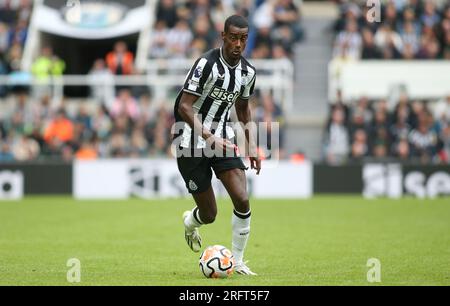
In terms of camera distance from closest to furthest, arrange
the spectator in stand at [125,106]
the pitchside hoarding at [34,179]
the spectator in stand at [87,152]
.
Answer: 1. the pitchside hoarding at [34,179]
2. the spectator in stand at [87,152]
3. the spectator in stand at [125,106]

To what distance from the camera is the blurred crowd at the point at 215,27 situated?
24625 mm

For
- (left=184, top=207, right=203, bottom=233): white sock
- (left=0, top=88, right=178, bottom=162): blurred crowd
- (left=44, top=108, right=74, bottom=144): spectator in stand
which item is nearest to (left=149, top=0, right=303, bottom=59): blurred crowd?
(left=0, top=88, right=178, bottom=162): blurred crowd

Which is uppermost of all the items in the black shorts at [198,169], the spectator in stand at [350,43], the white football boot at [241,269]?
the spectator in stand at [350,43]

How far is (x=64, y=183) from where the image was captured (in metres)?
22.0

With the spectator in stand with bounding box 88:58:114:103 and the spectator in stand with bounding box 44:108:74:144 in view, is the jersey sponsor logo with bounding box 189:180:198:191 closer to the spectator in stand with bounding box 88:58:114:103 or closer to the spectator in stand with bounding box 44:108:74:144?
the spectator in stand with bounding box 44:108:74:144

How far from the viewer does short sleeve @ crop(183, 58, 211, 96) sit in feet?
31.5

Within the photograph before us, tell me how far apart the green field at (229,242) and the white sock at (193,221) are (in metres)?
0.46

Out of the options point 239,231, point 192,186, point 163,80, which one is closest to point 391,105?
point 163,80

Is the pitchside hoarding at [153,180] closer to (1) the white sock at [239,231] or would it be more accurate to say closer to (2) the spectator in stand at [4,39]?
(2) the spectator in stand at [4,39]

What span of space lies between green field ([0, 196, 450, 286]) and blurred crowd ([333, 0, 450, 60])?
17.7ft

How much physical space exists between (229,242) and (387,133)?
10.6 metres

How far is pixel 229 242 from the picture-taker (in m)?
13.0

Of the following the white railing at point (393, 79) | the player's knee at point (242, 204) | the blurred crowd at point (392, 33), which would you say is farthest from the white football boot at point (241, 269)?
the blurred crowd at point (392, 33)
